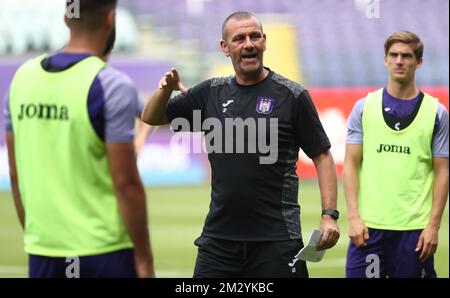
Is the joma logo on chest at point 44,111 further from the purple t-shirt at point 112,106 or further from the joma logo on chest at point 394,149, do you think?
the joma logo on chest at point 394,149

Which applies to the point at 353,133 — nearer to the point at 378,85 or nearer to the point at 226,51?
the point at 226,51

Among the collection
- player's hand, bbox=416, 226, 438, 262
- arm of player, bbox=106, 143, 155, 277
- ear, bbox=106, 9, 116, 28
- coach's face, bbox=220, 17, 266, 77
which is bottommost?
player's hand, bbox=416, 226, 438, 262

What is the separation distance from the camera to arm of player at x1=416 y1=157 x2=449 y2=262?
6176mm

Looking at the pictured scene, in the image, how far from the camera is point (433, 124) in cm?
638

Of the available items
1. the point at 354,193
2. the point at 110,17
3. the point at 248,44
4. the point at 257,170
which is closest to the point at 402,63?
the point at 354,193

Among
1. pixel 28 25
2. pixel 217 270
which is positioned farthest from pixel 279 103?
pixel 28 25

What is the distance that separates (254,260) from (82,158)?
1.61m

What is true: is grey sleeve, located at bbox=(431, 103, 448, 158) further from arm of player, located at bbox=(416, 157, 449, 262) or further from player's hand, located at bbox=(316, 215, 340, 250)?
player's hand, located at bbox=(316, 215, 340, 250)

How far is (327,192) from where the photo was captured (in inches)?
201

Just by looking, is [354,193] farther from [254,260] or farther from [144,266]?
[144,266]

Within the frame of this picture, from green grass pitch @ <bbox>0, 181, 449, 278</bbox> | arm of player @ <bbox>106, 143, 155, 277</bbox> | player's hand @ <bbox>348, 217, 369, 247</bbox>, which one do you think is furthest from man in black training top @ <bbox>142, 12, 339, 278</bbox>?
green grass pitch @ <bbox>0, 181, 449, 278</bbox>

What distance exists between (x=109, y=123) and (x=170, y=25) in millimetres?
24947

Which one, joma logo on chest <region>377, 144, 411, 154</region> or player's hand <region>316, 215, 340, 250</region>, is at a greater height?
joma logo on chest <region>377, 144, 411, 154</region>

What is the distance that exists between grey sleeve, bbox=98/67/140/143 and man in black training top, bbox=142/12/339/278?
4.23 ft
